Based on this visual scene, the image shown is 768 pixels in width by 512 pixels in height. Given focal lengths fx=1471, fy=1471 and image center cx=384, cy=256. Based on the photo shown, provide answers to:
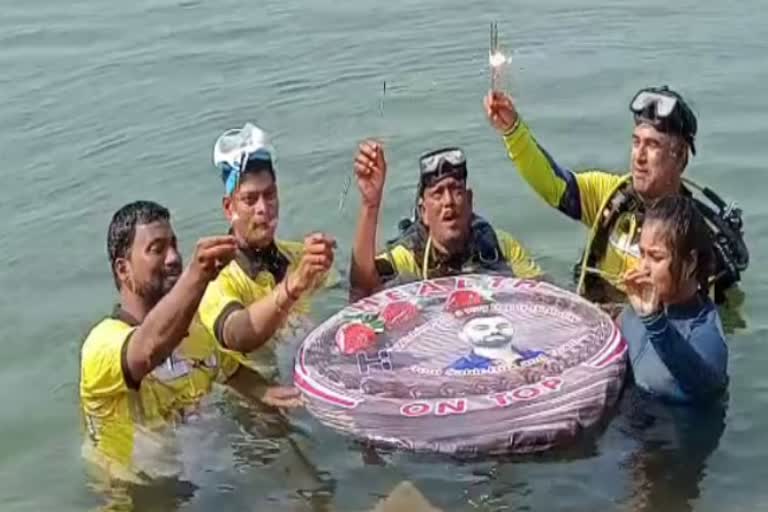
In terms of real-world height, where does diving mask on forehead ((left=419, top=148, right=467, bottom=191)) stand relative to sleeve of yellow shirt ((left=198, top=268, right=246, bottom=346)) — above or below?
above

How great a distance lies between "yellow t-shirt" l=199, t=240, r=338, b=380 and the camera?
7.02m

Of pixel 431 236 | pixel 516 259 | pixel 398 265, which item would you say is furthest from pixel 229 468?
pixel 516 259

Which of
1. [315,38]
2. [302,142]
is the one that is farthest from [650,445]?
[315,38]

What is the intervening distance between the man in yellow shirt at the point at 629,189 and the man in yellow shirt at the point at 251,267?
1421 millimetres

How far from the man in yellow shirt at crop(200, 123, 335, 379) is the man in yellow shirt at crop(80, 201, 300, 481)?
17cm

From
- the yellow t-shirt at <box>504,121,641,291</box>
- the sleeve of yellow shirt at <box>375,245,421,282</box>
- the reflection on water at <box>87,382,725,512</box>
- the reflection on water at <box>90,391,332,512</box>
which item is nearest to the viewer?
the reflection on water at <box>87,382,725,512</box>

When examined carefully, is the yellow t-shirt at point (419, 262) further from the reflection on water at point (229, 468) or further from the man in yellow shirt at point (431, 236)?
the reflection on water at point (229, 468)

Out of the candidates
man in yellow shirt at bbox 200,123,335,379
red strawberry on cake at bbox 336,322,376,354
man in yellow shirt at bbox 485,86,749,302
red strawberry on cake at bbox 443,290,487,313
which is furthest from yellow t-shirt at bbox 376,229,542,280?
red strawberry on cake at bbox 336,322,376,354

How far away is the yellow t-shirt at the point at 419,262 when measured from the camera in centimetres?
789

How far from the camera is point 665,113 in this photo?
24.4 ft

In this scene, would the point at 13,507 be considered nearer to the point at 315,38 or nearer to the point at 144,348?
the point at 144,348

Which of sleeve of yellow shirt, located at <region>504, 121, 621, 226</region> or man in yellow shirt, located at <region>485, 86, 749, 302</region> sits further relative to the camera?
sleeve of yellow shirt, located at <region>504, 121, 621, 226</region>

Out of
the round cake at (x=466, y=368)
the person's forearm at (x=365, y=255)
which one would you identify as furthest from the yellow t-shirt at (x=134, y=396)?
the person's forearm at (x=365, y=255)

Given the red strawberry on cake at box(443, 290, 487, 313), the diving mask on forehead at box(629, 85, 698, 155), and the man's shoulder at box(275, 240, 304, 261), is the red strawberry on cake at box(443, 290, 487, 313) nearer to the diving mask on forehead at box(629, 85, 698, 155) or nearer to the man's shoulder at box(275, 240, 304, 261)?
the man's shoulder at box(275, 240, 304, 261)
